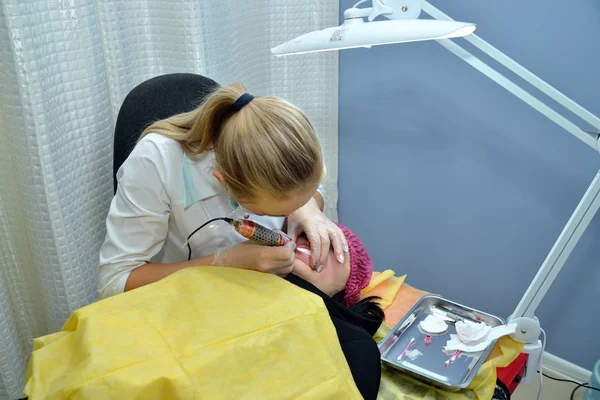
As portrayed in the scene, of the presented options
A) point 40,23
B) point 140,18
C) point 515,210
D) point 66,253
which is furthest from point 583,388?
point 40,23

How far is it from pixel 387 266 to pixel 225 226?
111 cm

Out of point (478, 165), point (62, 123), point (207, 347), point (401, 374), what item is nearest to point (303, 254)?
point (401, 374)

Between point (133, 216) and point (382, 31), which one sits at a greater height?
point (382, 31)

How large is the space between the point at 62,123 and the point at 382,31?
718 mm

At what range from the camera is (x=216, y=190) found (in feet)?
3.86

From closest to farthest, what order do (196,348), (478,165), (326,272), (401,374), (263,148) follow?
(196,348) → (263,148) → (401,374) → (326,272) → (478,165)

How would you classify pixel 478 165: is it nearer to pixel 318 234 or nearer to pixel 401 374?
pixel 318 234

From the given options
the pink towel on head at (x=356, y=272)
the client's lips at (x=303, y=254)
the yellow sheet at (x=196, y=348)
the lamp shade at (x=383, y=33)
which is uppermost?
the lamp shade at (x=383, y=33)

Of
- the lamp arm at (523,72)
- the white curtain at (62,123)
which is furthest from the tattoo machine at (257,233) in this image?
the lamp arm at (523,72)

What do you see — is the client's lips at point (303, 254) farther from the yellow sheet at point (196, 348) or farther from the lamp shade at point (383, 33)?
the lamp shade at point (383, 33)

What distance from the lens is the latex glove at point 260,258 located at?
1015mm

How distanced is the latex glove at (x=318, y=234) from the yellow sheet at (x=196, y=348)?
26 cm

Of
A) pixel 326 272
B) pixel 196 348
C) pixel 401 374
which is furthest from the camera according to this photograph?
pixel 326 272

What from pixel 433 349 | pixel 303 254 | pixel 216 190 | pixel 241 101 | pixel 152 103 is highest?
pixel 241 101
